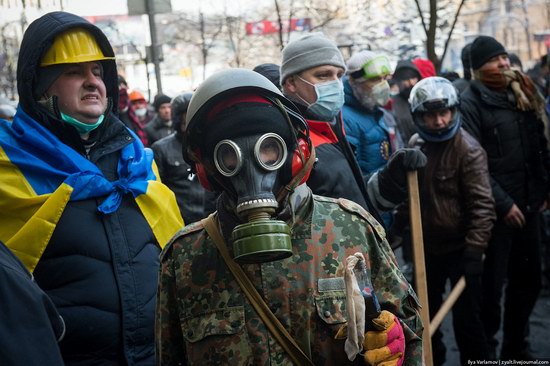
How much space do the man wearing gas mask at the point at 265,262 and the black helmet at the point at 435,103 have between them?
309cm

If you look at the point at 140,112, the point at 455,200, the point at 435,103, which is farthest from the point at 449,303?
the point at 140,112

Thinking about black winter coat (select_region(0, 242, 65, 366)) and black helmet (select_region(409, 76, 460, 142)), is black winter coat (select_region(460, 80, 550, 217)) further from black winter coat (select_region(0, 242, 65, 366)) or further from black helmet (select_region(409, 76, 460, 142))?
black winter coat (select_region(0, 242, 65, 366))

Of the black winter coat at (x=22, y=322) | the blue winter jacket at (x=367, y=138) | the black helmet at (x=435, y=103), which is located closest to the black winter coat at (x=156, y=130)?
the blue winter jacket at (x=367, y=138)

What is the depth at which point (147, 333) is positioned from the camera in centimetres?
332

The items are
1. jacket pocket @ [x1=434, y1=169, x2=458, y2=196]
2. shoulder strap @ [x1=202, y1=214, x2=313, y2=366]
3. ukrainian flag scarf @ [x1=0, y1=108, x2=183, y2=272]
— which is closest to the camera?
shoulder strap @ [x1=202, y1=214, x2=313, y2=366]

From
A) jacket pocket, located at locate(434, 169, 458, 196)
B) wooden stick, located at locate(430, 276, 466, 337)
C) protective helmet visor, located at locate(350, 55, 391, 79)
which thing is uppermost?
protective helmet visor, located at locate(350, 55, 391, 79)

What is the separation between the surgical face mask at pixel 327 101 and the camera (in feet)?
13.6

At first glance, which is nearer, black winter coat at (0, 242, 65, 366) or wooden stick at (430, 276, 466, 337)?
black winter coat at (0, 242, 65, 366)

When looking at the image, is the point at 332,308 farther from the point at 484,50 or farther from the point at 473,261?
the point at 484,50

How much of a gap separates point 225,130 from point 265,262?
413 mm

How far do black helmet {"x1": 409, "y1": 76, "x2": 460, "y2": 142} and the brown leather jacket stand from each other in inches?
3.5

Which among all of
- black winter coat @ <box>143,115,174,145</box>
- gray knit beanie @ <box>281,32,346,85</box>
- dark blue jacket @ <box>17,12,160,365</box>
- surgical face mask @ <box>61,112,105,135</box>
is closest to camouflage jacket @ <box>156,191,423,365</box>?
dark blue jacket @ <box>17,12,160,365</box>

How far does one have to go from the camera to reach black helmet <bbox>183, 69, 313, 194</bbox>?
239 centimetres

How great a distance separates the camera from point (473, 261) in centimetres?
539
